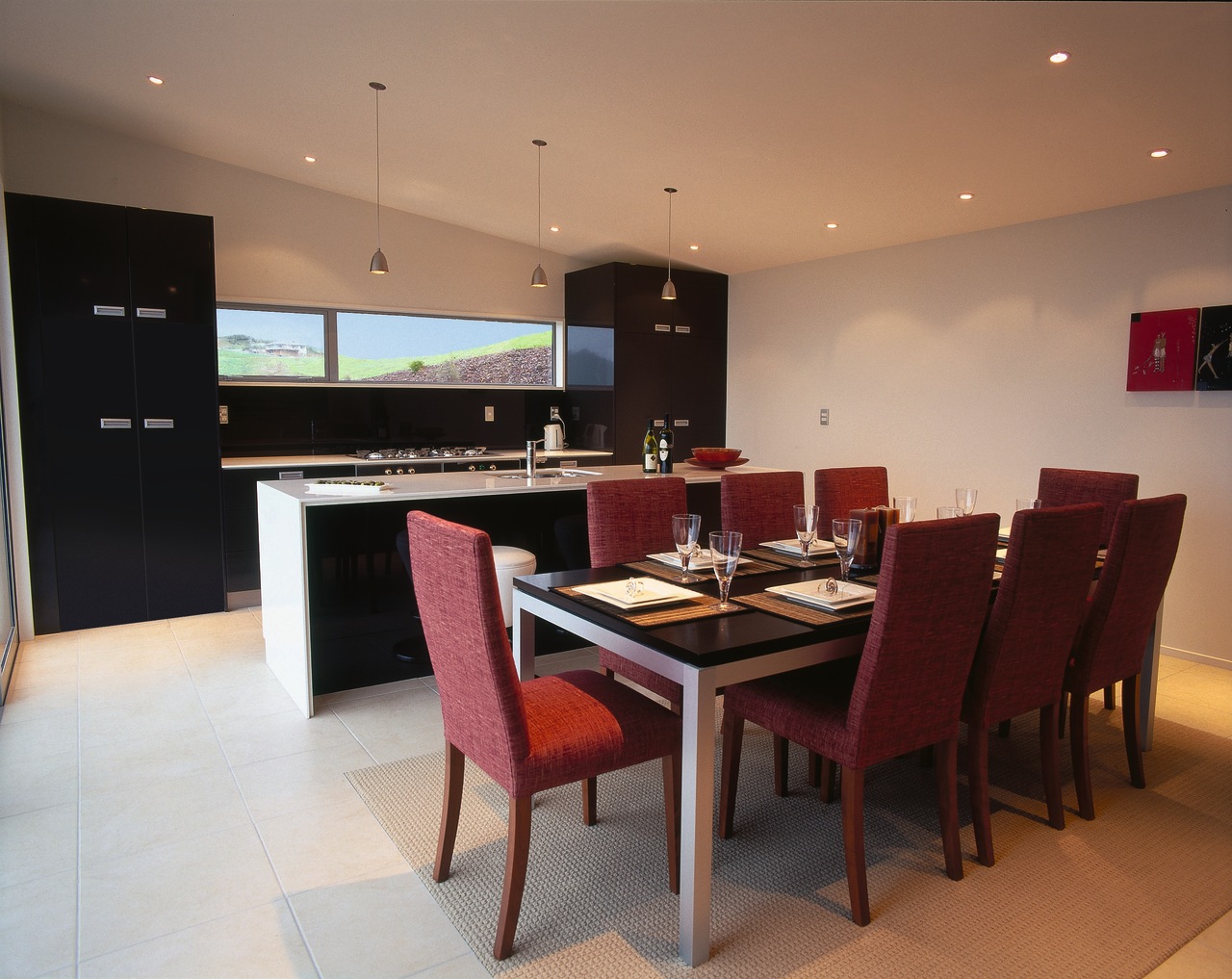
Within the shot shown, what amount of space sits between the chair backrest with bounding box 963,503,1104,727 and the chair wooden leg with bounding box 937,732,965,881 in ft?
0.53

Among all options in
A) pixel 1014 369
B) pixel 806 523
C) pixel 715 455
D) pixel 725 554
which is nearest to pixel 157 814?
pixel 725 554

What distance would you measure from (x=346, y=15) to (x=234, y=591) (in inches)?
128

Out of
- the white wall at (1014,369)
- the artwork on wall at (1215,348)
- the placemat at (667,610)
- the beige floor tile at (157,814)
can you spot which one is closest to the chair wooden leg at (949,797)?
the placemat at (667,610)

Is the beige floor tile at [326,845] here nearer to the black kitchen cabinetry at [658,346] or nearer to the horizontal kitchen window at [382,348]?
the horizontal kitchen window at [382,348]

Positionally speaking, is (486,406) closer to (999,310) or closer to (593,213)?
(593,213)

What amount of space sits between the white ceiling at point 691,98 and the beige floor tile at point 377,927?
9.16 ft

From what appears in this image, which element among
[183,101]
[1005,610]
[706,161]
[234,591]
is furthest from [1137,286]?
[234,591]

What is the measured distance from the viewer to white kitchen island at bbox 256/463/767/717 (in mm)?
3102

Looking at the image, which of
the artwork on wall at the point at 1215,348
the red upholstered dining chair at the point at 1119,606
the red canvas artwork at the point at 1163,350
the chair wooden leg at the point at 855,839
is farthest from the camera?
the red canvas artwork at the point at 1163,350

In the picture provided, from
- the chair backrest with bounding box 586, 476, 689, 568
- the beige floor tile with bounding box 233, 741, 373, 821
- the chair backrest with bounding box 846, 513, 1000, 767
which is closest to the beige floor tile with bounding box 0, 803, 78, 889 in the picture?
the beige floor tile with bounding box 233, 741, 373, 821

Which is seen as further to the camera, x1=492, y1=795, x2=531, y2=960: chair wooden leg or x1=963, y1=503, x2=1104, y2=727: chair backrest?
x1=963, y1=503, x2=1104, y2=727: chair backrest

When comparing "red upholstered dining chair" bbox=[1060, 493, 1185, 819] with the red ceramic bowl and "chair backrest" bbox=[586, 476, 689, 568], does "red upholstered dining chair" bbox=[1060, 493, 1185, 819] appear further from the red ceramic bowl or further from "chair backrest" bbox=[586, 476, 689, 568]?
the red ceramic bowl

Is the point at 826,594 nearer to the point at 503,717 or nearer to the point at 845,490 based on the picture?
the point at 503,717

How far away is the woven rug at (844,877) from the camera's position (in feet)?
5.91
